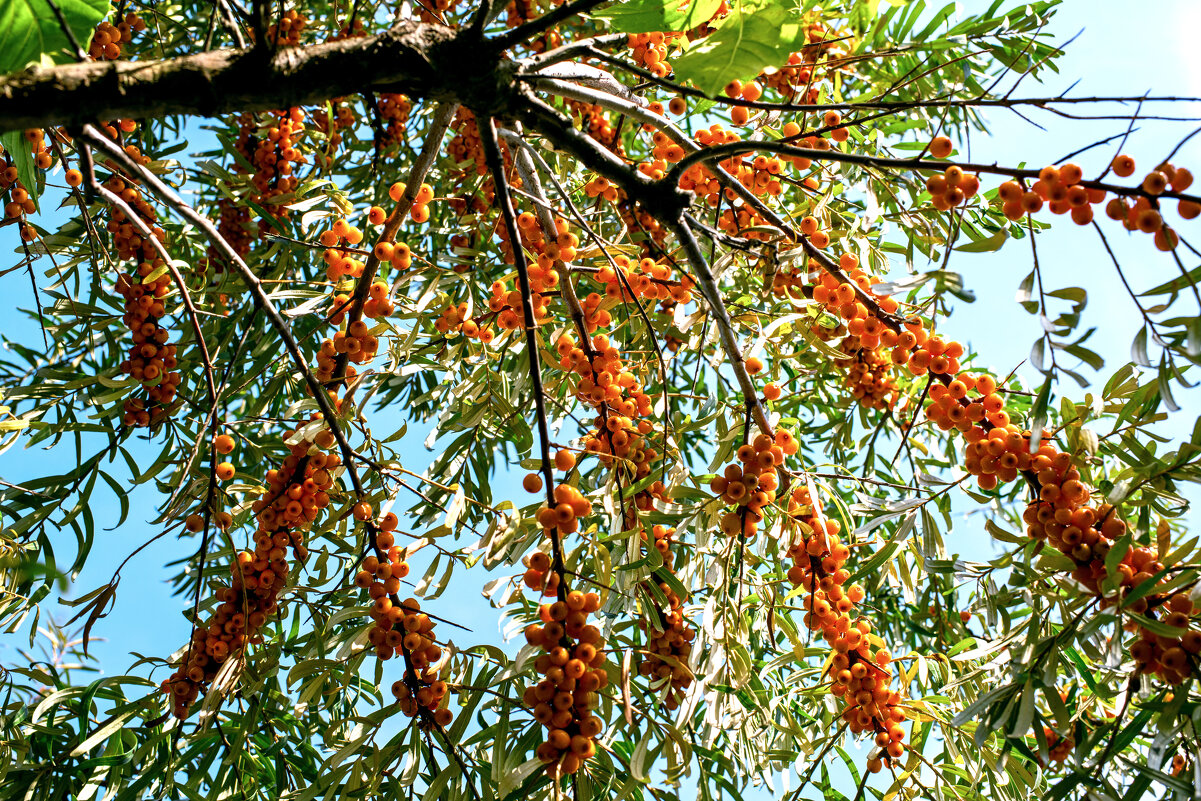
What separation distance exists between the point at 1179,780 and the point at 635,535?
2.40 ft

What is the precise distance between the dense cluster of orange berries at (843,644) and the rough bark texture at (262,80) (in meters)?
0.78

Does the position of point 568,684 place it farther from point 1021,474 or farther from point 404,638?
point 1021,474

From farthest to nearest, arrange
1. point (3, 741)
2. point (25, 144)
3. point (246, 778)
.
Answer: point (246, 778), point (3, 741), point (25, 144)

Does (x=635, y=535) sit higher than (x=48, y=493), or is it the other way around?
(x=48, y=493)

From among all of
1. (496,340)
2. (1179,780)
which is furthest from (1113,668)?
(496,340)

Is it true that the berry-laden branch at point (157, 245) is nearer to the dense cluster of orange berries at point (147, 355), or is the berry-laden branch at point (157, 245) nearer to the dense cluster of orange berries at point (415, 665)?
the dense cluster of orange berries at point (415, 665)

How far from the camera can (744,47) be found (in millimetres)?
1016

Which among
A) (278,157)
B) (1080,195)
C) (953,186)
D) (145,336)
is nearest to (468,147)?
(278,157)

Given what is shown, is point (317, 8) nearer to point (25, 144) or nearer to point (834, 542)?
point (25, 144)

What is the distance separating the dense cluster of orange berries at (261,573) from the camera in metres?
1.40

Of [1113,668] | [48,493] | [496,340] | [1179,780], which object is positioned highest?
[48,493]

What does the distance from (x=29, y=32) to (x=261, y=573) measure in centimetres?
89

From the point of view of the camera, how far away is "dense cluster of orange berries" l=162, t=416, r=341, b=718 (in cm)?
140

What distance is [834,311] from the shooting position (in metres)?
1.29
